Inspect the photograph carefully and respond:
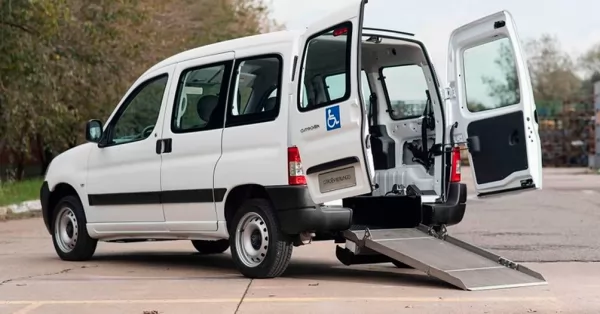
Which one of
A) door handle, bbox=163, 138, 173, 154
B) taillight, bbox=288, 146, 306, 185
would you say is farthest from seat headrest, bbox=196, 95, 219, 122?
taillight, bbox=288, 146, 306, 185

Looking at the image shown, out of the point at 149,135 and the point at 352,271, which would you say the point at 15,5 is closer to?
the point at 149,135

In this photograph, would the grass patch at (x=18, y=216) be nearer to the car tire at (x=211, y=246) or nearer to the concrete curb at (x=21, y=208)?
the concrete curb at (x=21, y=208)

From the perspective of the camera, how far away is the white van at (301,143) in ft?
25.4

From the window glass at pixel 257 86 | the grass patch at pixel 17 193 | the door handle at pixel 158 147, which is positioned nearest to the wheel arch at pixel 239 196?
the window glass at pixel 257 86

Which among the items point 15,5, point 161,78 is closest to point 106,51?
point 15,5

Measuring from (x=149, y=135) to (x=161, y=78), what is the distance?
2.05 ft

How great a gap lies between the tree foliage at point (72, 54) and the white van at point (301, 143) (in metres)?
7.73

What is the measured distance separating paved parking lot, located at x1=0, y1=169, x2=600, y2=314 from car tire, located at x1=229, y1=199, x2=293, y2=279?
0.14m

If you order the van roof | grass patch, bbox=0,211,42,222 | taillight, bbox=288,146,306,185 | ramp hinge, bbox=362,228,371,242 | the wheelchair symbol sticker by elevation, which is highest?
the van roof

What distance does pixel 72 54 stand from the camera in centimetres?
2098

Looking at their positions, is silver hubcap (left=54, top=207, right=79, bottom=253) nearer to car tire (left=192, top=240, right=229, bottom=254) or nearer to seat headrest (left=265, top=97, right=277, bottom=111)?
car tire (left=192, top=240, right=229, bottom=254)

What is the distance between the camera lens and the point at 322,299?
7.15 metres

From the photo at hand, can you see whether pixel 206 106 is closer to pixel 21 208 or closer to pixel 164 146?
pixel 164 146

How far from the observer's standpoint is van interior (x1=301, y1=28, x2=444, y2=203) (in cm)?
889
